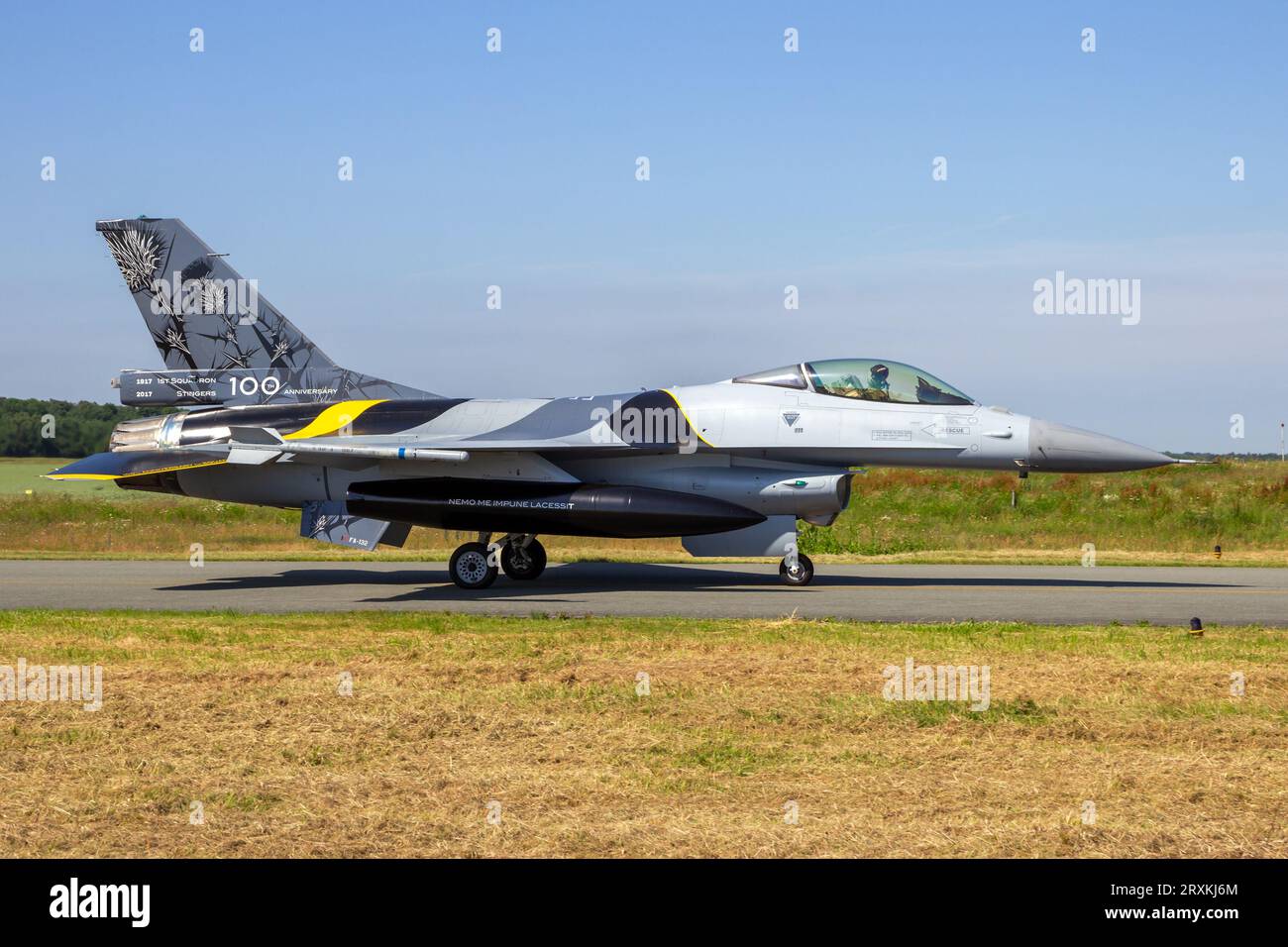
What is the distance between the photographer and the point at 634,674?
9602 millimetres

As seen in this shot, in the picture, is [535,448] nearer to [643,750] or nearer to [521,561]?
[521,561]

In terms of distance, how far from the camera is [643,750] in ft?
23.9

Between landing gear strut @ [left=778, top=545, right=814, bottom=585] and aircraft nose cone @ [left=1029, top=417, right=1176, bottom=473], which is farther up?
aircraft nose cone @ [left=1029, top=417, right=1176, bottom=473]

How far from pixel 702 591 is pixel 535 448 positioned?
10.2 ft

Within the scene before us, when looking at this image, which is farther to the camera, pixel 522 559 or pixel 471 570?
pixel 522 559

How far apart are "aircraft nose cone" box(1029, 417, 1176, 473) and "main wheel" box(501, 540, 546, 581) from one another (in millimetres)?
7435

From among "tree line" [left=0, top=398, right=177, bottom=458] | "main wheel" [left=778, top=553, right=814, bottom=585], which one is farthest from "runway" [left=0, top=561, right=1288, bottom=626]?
"tree line" [left=0, top=398, right=177, bottom=458]

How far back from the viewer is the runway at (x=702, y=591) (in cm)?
1430

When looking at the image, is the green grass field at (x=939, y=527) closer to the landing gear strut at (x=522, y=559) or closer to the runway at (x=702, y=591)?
the runway at (x=702, y=591)

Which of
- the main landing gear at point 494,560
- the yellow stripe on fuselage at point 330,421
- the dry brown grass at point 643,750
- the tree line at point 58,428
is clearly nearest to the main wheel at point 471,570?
the main landing gear at point 494,560

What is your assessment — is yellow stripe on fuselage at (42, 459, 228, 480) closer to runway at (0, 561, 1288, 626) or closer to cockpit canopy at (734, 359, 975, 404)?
runway at (0, 561, 1288, 626)

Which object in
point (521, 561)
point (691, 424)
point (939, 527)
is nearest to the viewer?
point (691, 424)

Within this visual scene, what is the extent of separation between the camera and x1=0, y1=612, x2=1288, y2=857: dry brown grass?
561 cm

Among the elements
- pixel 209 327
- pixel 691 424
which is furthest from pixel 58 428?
pixel 691 424
